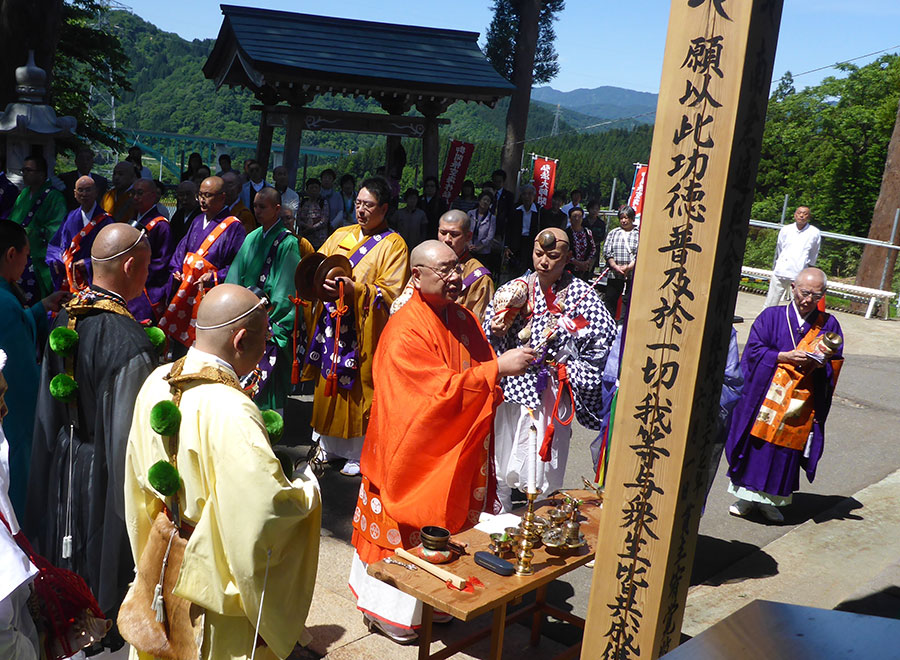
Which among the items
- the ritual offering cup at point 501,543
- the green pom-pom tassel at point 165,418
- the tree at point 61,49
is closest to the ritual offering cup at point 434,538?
the ritual offering cup at point 501,543

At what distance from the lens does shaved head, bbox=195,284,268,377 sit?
246cm

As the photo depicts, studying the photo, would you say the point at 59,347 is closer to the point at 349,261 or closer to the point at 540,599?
the point at 540,599

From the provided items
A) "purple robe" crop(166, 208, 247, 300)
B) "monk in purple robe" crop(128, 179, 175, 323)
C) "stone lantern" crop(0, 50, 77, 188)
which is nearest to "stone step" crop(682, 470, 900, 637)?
"purple robe" crop(166, 208, 247, 300)

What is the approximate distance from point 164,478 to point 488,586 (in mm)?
1331

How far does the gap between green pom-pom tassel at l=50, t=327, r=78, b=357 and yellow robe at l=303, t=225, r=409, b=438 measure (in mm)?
2846

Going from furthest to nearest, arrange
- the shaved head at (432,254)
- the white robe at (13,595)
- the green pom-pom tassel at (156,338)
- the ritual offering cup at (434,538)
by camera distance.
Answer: the shaved head at (432,254) < the green pom-pom tassel at (156,338) < the ritual offering cup at (434,538) < the white robe at (13,595)

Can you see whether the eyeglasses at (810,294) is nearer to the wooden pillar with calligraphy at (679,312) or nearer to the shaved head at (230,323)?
the wooden pillar with calligraphy at (679,312)

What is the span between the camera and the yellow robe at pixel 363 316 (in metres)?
5.87

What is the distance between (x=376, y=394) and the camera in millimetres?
3924

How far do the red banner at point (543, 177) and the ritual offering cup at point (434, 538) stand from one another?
43.6ft

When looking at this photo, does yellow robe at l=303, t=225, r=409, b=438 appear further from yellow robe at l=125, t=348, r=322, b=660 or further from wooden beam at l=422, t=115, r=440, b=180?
wooden beam at l=422, t=115, r=440, b=180

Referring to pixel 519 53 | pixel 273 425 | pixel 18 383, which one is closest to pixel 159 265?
pixel 18 383

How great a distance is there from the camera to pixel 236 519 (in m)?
2.32

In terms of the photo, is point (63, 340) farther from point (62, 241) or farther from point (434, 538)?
point (62, 241)
